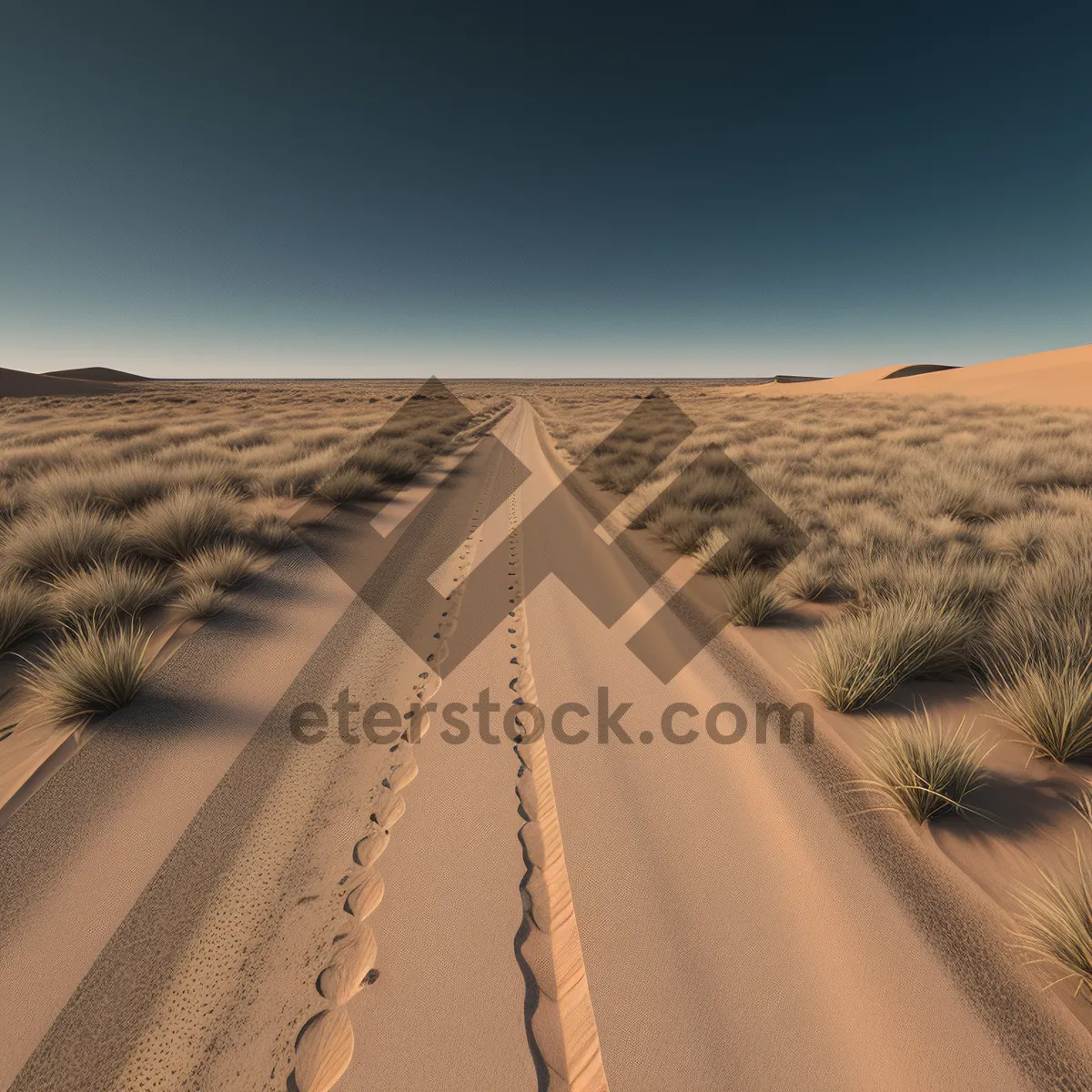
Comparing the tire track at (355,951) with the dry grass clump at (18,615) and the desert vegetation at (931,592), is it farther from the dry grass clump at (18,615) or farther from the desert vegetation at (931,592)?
the dry grass clump at (18,615)

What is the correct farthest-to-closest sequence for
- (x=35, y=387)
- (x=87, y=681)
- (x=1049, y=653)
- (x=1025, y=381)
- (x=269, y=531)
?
(x=35, y=387), (x=1025, y=381), (x=269, y=531), (x=1049, y=653), (x=87, y=681)

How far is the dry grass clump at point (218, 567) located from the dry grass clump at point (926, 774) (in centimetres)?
539

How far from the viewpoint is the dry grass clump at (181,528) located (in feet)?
17.3

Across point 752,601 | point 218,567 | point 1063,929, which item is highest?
point 218,567

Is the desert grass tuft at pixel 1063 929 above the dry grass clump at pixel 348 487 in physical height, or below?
below

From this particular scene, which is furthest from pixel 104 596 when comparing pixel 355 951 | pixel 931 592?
pixel 931 592

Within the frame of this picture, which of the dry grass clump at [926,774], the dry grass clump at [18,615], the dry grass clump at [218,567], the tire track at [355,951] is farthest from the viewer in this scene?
the dry grass clump at [218,567]

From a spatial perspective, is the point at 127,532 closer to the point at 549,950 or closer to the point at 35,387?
the point at 549,950

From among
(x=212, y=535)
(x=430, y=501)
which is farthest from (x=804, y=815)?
(x=430, y=501)

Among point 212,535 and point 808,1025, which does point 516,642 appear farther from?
point 212,535

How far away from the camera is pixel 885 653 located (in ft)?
10.0

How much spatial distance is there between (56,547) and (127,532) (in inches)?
27.6

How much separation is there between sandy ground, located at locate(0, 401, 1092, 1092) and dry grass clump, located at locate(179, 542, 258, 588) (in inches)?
68.3

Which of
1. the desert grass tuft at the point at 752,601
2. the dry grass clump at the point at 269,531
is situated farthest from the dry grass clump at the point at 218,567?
the desert grass tuft at the point at 752,601
